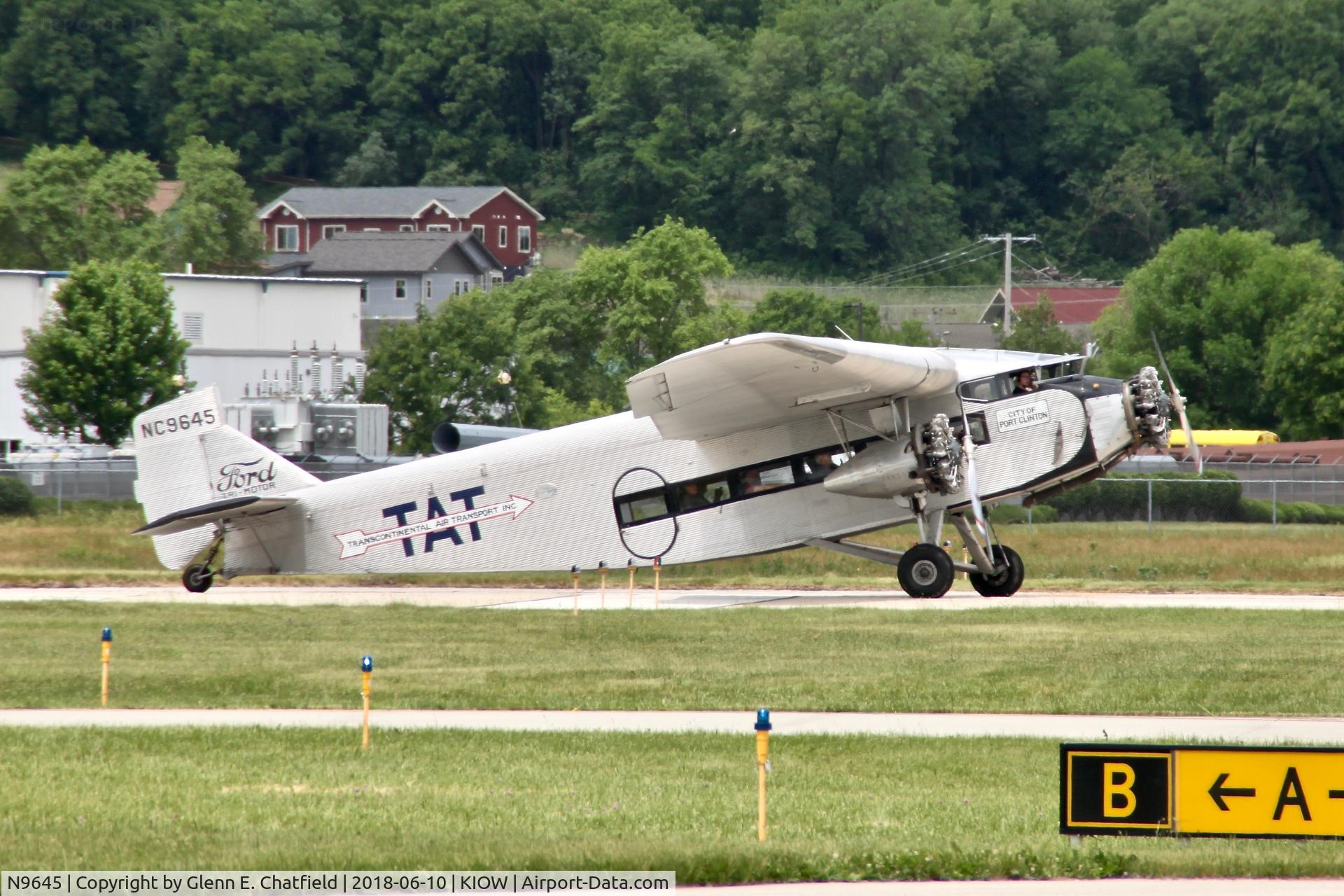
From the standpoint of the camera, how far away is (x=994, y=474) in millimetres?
24375

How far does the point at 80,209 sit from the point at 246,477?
9373cm

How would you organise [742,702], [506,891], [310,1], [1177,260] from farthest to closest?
[310,1] < [1177,260] < [742,702] < [506,891]

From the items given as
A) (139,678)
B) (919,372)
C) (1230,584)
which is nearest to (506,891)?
(139,678)

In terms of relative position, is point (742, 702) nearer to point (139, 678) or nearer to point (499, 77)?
point (139, 678)

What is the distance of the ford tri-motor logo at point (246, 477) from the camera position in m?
27.1

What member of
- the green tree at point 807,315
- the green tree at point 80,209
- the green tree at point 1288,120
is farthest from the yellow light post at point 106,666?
the green tree at point 1288,120

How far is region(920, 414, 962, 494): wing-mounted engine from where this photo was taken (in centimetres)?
2353

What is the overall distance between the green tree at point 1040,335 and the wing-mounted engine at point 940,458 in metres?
57.5

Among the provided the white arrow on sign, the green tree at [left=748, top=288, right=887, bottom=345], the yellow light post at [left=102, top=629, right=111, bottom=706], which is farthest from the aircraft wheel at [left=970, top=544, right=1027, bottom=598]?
the green tree at [left=748, top=288, right=887, bottom=345]

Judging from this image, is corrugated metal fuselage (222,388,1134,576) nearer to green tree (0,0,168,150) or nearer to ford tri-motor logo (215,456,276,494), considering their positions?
ford tri-motor logo (215,456,276,494)

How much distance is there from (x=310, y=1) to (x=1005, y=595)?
13721 centimetres

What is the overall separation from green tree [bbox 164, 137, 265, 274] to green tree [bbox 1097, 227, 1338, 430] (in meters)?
63.1

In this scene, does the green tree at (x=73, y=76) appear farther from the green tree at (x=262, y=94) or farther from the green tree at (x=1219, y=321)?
the green tree at (x=1219, y=321)

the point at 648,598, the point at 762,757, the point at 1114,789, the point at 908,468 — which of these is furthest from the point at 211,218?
the point at 1114,789
